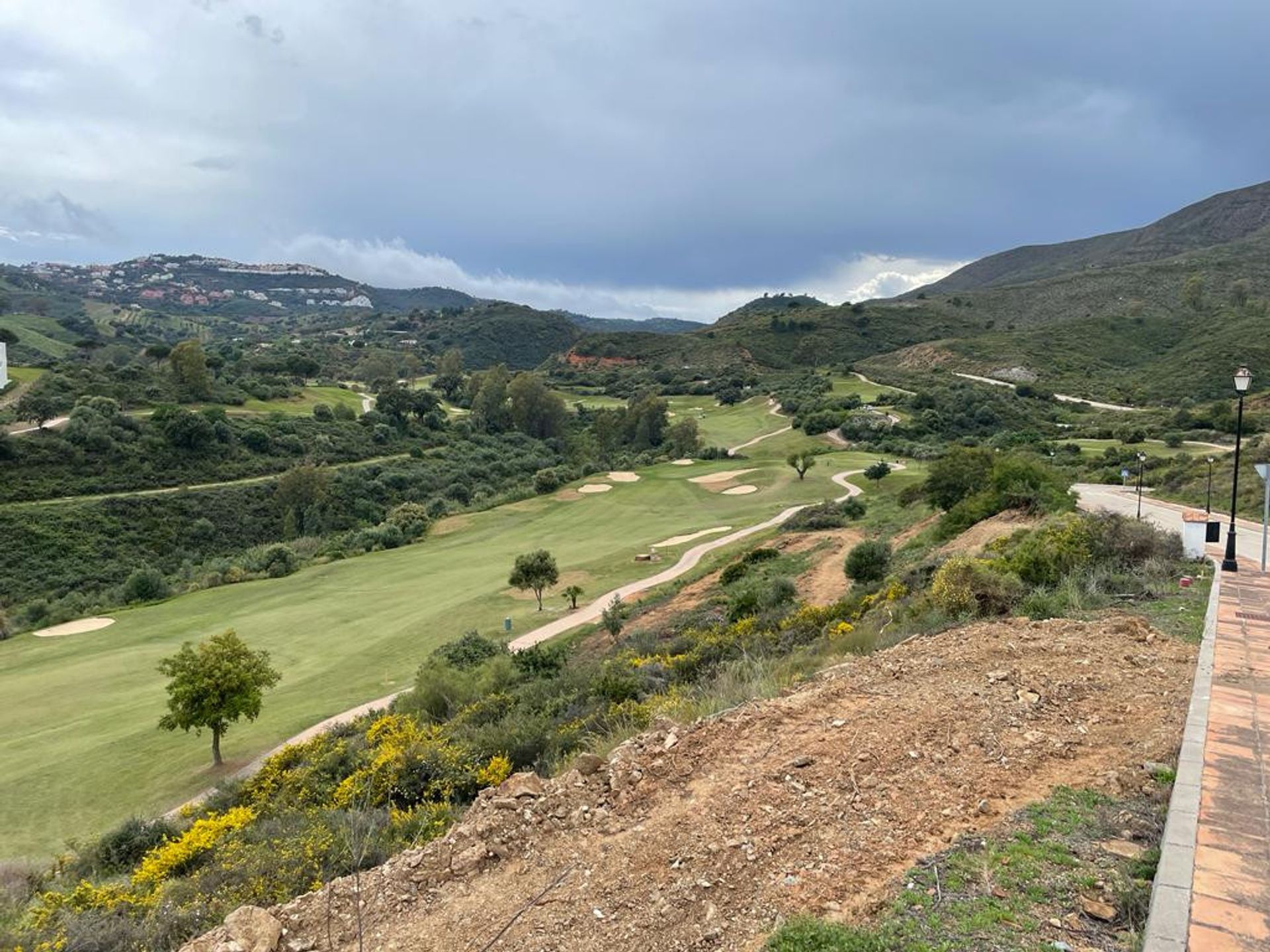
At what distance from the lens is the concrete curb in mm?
3088

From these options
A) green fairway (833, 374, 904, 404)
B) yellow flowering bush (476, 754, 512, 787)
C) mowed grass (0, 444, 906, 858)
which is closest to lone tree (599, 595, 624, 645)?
mowed grass (0, 444, 906, 858)

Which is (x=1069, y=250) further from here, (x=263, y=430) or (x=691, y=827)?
(x=691, y=827)

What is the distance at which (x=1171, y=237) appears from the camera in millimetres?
150250

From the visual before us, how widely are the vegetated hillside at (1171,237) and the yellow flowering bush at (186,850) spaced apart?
157246mm

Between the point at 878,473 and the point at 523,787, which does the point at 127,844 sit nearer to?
the point at 523,787

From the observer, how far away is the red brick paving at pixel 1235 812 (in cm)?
315

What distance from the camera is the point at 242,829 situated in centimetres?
814

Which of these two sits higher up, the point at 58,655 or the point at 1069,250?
the point at 1069,250

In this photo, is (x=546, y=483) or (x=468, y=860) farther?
(x=546, y=483)

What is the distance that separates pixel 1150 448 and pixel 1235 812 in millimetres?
43749

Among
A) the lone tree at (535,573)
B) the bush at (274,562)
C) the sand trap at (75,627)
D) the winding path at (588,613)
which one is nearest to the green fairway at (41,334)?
the bush at (274,562)

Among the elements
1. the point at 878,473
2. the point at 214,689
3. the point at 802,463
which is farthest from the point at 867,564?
the point at 802,463

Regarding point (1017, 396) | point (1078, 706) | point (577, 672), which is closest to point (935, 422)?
point (1017, 396)

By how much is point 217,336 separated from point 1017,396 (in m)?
164
